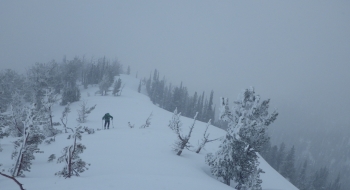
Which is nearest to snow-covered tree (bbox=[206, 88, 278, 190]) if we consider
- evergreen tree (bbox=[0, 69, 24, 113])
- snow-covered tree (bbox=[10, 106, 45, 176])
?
snow-covered tree (bbox=[10, 106, 45, 176])

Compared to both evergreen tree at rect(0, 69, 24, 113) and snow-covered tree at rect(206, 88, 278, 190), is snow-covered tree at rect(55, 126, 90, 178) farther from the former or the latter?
evergreen tree at rect(0, 69, 24, 113)

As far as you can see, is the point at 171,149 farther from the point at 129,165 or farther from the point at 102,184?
the point at 102,184

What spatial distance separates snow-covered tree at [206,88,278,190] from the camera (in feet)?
38.2

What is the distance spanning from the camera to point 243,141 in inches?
452

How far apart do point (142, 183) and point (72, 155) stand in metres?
3.55

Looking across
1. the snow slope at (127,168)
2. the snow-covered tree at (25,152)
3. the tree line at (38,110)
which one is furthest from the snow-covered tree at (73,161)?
the snow-covered tree at (25,152)

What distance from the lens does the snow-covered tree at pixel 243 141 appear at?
1165 cm

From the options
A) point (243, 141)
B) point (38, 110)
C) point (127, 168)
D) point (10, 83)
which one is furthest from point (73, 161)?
point (10, 83)

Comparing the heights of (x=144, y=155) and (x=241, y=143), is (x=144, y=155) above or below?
below

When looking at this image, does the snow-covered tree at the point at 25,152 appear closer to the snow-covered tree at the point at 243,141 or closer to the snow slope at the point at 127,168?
the snow slope at the point at 127,168

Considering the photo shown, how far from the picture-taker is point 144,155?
11539 mm

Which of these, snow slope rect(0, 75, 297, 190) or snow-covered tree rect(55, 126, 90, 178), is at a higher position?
snow-covered tree rect(55, 126, 90, 178)

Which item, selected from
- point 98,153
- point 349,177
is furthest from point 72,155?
point 349,177

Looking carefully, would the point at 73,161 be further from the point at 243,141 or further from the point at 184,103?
the point at 184,103
